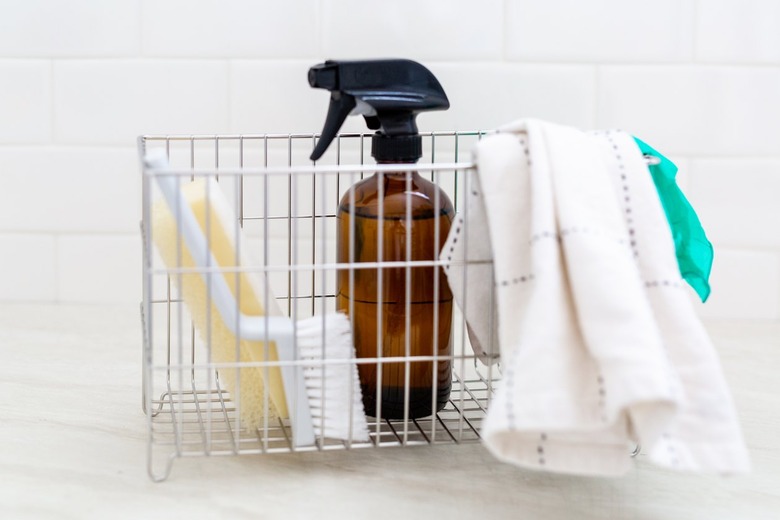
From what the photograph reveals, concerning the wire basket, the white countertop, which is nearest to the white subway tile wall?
the wire basket

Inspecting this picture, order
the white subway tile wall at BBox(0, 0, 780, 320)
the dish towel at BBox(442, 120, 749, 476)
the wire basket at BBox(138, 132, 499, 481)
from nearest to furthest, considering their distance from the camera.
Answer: the dish towel at BBox(442, 120, 749, 476) → the wire basket at BBox(138, 132, 499, 481) → the white subway tile wall at BBox(0, 0, 780, 320)

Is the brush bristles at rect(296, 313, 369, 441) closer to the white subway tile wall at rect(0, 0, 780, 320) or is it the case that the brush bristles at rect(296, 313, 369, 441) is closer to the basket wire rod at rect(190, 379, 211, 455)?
the basket wire rod at rect(190, 379, 211, 455)

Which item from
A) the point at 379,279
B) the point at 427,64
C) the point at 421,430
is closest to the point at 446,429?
the point at 421,430

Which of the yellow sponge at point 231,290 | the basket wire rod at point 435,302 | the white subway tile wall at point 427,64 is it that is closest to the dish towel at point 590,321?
the basket wire rod at point 435,302

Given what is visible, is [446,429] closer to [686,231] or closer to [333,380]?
[333,380]

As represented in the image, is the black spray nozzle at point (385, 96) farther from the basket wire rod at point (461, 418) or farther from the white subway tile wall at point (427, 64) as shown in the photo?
the white subway tile wall at point (427, 64)

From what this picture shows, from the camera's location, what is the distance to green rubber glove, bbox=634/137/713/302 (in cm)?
67

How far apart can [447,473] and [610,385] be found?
18 centimetres

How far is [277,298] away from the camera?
0.74 m

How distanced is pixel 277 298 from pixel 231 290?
4.6 inches

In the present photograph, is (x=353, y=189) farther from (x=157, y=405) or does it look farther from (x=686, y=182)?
(x=686, y=182)

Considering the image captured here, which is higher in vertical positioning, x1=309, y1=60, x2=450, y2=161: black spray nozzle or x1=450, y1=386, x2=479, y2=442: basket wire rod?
x1=309, y1=60, x2=450, y2=161: black spray nozzle

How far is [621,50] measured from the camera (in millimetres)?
1041

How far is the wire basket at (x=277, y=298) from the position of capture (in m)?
0.62
